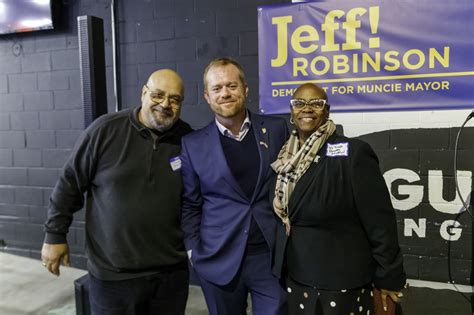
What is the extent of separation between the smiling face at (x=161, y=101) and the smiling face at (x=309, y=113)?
23.5 inches

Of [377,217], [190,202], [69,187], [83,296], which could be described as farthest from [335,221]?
[83,296]

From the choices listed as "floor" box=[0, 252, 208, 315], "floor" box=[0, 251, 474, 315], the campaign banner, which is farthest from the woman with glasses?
"floor" box=[0, 252, 208, 315]

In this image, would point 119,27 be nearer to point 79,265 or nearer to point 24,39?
point 24,39

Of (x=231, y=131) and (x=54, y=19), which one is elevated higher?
(x=54, y=19)

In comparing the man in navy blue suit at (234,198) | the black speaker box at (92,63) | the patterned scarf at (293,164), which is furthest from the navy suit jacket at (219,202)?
the black speaker box at (92,63)

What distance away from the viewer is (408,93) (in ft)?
9.32

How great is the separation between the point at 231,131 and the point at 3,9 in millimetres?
3177

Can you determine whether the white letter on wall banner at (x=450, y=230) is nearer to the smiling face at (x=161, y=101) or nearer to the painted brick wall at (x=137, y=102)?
the painted brick wall at (x=137, y=102)

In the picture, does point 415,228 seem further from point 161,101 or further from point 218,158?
point 161,101

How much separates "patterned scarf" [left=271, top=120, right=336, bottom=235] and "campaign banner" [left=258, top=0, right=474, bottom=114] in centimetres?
146

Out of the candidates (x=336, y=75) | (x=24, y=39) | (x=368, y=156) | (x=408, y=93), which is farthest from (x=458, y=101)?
(x=24, y=39)

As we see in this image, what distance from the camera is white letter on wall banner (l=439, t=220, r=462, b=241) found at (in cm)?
285

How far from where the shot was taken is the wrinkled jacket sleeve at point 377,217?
152 centimetres

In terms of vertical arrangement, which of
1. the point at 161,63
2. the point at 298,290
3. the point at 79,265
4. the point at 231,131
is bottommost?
the point at 79,265
